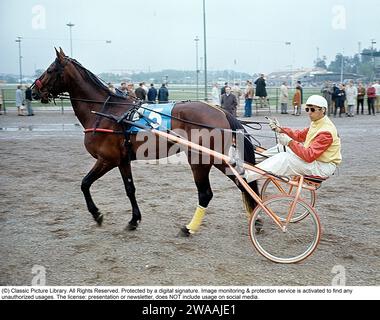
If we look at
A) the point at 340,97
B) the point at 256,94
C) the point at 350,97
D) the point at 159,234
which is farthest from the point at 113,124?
the point at 350,97

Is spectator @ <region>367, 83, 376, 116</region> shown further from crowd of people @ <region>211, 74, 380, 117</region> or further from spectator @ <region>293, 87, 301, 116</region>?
spectator @ <region>293, 87, 301, 116</region>

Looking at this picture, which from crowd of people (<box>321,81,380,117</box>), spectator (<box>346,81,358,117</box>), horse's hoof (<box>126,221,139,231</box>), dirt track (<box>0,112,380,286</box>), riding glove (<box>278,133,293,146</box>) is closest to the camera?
dirt track (<box>0,112,380,286</box>)

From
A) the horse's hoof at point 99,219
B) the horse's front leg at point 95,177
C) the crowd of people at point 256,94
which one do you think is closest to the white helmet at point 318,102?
the horse's front leg at point 95,177

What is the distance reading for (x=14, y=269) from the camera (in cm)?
402

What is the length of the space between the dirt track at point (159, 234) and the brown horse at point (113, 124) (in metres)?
0.43

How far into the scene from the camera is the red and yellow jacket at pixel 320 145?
12.9 feet

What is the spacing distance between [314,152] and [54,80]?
336cm

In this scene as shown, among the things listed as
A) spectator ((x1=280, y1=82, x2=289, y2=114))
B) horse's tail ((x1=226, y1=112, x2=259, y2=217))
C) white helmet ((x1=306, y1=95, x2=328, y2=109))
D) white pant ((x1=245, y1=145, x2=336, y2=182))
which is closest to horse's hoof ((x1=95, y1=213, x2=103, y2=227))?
horse's tail ((x1=226, y1=112, x2=259, y2=217))

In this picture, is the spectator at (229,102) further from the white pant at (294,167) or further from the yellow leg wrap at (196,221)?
the white pant at (294,167)

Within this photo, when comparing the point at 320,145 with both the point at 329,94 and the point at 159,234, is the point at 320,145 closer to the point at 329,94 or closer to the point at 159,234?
the point at 159,234

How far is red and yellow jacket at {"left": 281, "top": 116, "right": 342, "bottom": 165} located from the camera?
12.9 ft

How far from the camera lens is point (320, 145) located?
394 centimetres
